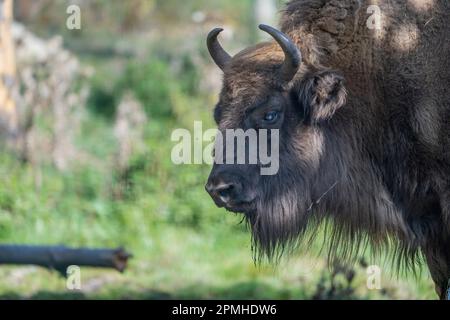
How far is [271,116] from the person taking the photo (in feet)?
20.2

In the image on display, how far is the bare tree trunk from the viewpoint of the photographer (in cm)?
1198

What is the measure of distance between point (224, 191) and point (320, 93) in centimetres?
94

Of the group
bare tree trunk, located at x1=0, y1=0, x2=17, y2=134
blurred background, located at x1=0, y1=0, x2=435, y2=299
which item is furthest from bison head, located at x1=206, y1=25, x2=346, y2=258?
bare tree trunk, located at x1=0, y1=0, x2=17, y2=134

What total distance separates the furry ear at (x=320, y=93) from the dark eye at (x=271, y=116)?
0.18 m

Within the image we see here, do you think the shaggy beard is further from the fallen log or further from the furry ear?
the fallen log

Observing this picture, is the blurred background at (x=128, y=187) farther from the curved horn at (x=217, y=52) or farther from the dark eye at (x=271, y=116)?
the curved horn at (x=217, y=52)

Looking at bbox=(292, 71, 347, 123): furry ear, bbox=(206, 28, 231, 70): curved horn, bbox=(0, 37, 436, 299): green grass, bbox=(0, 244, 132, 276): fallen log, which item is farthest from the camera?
bbox=(0, 37, 436, 299): green grass

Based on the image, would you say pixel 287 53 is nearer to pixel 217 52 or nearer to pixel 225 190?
pixel 217 52

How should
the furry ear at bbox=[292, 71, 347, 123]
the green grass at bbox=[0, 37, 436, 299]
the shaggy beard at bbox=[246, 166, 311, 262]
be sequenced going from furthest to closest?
the green grass at bbox=[0, 37, 436, 299], the shaggy beard at bbox=[246, 166, 311, 262], the furry ear at bbox=[292, 71, 347, 123]

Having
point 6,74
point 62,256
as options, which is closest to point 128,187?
point 6,74

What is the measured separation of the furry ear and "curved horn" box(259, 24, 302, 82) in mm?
122

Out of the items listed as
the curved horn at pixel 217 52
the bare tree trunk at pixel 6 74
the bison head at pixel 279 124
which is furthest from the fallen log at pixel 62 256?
the bare tree trunk at pixel 6 74

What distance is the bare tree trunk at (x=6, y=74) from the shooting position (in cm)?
1198
